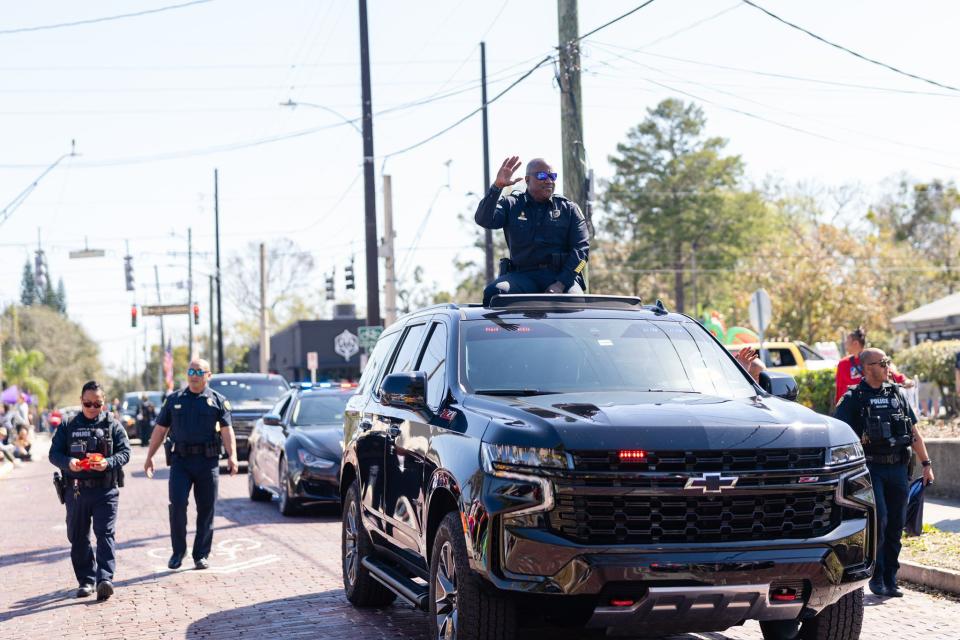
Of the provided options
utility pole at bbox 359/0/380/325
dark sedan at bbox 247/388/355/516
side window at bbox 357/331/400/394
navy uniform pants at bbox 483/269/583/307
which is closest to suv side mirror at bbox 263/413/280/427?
dark sedan at bbox 247/388/355/516

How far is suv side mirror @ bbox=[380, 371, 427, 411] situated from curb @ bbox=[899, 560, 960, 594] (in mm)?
4535

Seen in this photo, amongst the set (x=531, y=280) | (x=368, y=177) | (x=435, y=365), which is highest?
(x=368, y=177)

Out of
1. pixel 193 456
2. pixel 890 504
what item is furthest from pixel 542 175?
pixel 193 456

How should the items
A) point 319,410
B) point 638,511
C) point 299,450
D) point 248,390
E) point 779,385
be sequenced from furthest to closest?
1. point 248,390
2. point 319,410
3. point 299,450
4. point 779,385
5. point 638,511

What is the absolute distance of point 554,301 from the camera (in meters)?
7.42

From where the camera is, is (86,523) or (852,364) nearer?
(86,523)

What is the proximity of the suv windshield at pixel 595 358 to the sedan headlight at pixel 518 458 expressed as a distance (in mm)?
894

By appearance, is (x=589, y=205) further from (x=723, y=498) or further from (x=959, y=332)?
(x=959, y=332)

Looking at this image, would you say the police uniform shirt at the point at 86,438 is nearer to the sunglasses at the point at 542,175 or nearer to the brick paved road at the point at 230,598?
the brick paved road at the point at 230,598

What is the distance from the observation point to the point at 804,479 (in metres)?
5.60

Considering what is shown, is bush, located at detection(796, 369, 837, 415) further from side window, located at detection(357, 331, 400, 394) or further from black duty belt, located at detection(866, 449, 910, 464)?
side window, located at detection(357, 331, 400, 394)

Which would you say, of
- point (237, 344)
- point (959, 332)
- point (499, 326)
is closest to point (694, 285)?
point (959, 332)

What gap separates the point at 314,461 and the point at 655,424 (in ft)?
31.5

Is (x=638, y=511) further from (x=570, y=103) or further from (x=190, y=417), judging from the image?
(x=570, y=103)
